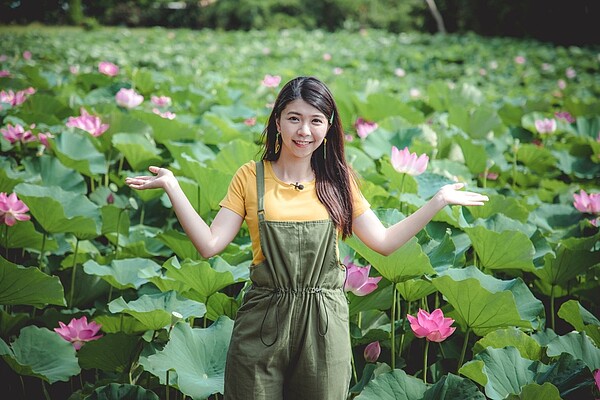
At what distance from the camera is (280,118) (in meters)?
1.32

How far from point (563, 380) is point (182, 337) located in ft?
2.66

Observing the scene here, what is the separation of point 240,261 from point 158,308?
1.10 ft

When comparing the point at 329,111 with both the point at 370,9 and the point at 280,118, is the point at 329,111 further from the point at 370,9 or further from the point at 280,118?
the point at 370,9

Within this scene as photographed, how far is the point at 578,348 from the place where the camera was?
148 cm

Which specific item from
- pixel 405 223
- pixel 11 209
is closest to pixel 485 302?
pixel 405 223

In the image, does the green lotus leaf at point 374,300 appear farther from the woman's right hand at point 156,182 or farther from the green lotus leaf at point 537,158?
the green lotus leaf at point 537,158

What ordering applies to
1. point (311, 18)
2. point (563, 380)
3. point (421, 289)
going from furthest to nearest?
point (311, 18)
point (421, 289)
point (563, 380)

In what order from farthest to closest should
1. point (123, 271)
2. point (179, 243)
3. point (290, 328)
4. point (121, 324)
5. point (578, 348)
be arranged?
point (179, 243) < point (123, 271) < point (121, 324) < point (578, 348) < point (290, 328)

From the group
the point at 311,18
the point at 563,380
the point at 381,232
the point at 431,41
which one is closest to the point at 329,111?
the point at 381,232

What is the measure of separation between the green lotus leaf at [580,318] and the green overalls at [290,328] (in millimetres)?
654

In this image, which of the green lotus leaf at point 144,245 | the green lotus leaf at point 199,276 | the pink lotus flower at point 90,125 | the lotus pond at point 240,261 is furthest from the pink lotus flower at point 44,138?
the green lotus leaf at point 199,276

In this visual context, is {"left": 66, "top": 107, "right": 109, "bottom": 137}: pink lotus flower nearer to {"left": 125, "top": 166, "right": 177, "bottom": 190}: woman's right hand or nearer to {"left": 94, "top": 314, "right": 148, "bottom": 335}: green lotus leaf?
{"left": 94, "top": 314, "right": 148, "bottom": 335}: green lotus leaf

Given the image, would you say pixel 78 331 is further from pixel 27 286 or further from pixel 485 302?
pixel 485 302

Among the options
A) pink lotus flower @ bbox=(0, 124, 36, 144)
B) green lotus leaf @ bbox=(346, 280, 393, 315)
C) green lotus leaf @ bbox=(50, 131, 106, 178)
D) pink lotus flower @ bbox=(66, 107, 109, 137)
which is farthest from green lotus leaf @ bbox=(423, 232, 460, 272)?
pink lotus flower @ bbox=(0, 124, 36, 144)
